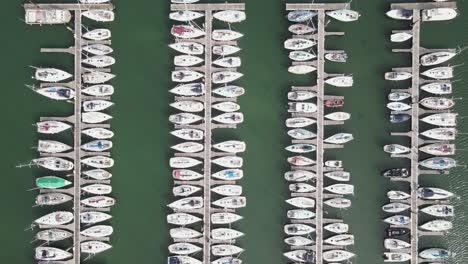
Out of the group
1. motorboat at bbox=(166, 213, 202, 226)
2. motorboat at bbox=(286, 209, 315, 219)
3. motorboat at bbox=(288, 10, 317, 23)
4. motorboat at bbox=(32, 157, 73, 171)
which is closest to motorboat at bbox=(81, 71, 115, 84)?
motorboat at bbox=(32, 157, 73, 171)

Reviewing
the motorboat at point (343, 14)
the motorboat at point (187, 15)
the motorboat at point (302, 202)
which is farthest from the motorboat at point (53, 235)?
the motorboat at point (343, 14)

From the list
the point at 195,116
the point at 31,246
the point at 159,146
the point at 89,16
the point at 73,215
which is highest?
the point at 89,16

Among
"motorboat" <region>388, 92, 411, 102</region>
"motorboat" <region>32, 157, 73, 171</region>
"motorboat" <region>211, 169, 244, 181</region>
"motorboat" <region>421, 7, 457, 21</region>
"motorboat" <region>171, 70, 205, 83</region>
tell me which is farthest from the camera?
"motorboat" <region>32, 157, 73, 171</region>

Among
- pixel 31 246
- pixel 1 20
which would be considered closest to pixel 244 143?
pixel 31 246

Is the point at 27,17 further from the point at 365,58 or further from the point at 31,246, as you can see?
the point at 365,58

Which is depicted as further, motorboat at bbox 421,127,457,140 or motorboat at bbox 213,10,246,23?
motorboat at bbox 213,10,246,23

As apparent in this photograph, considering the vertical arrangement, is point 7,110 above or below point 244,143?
above

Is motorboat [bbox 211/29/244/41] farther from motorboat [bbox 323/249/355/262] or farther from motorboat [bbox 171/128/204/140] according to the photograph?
motorboat [bbox 323/249/355/262]
